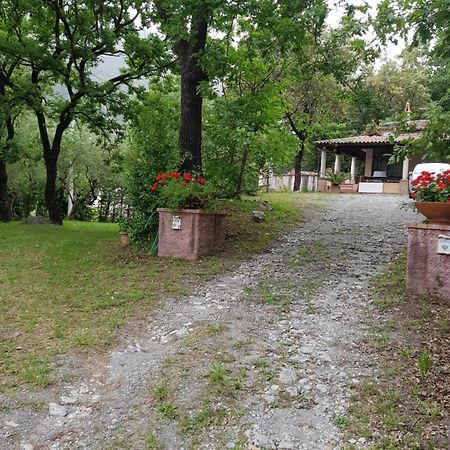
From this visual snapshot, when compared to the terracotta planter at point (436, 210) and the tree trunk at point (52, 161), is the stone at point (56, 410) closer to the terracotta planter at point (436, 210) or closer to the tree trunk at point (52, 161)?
the terracotta planter at point (436, 210)

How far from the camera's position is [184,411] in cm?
298

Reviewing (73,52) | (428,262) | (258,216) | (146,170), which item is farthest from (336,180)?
(428,262)

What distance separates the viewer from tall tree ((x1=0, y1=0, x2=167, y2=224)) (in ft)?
36.7

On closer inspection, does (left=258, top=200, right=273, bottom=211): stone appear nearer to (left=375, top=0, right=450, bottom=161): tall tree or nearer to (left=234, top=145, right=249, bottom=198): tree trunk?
(left=234, top=145, right=249, bottom=198): tree trunk

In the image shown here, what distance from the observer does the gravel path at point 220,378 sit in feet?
9.14

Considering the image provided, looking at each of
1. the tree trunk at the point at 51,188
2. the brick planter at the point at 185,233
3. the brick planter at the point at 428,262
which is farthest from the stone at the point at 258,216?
the tree trunk at the point at 51,188

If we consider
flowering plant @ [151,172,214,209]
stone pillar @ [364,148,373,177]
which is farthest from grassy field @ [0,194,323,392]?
stone pillar @ [364,148,373,177]

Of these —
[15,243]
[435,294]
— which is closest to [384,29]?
[435,294]

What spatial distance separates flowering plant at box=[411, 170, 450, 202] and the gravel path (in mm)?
1236

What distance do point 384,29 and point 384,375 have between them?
3.06m

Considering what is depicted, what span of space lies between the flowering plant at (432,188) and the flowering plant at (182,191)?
2.90 meters

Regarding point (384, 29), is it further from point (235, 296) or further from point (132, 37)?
point (132, 37)

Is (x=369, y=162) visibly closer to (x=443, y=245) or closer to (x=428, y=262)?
(x=428, y=262)

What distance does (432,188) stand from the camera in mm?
4895
